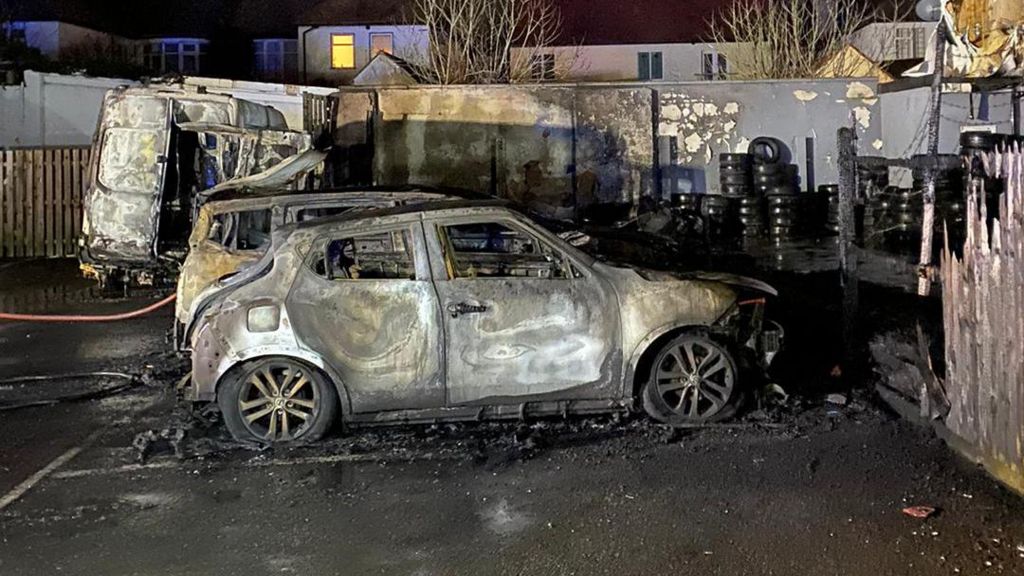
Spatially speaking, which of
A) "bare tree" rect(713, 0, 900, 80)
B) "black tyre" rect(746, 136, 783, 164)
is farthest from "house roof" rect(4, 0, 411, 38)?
"black tyre" rect(746, 136, 783, 164)

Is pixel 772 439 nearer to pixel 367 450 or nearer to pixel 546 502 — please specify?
pixel 546 502

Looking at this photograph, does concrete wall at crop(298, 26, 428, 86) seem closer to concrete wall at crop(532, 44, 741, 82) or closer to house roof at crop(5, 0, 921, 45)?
house roof at crop(5, 0, 921, 45)

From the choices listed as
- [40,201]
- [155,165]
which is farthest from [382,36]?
[155,165]

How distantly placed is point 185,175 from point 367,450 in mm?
9078

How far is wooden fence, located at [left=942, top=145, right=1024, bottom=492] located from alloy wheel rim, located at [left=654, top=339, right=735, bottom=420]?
1463mm

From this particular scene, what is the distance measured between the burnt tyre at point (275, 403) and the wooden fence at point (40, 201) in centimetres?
1333

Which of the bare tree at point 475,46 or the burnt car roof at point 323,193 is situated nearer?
the burnt car roof at point 323,193

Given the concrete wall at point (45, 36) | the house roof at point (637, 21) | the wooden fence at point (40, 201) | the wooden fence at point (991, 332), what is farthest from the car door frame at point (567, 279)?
the concrete wall at point (45, 36)

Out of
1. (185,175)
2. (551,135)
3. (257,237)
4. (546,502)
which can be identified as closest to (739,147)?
(551,135)

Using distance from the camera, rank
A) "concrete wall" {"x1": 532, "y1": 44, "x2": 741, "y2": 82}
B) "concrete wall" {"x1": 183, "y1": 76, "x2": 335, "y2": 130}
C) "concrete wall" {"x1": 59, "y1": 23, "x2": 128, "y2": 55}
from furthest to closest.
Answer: "concrete wall" {"x1": 59, "y1": 23, "x2": 128, "y2": 55} < "concrete wall" {"x1": 532, "y1": 44, "x2": 741, "y2": 82} < "concrete wall" {"x1": 183, "y1": 76, "x2": 335, "y2": 130}

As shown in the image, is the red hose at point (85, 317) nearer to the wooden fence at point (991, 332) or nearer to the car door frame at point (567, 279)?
the car door frame at point (567, 279)

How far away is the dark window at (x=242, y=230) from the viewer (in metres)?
9.44

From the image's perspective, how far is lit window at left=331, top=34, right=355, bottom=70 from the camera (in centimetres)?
3441

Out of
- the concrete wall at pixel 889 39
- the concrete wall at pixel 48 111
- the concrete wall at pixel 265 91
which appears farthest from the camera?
the concrete wall at pixel 889 39
